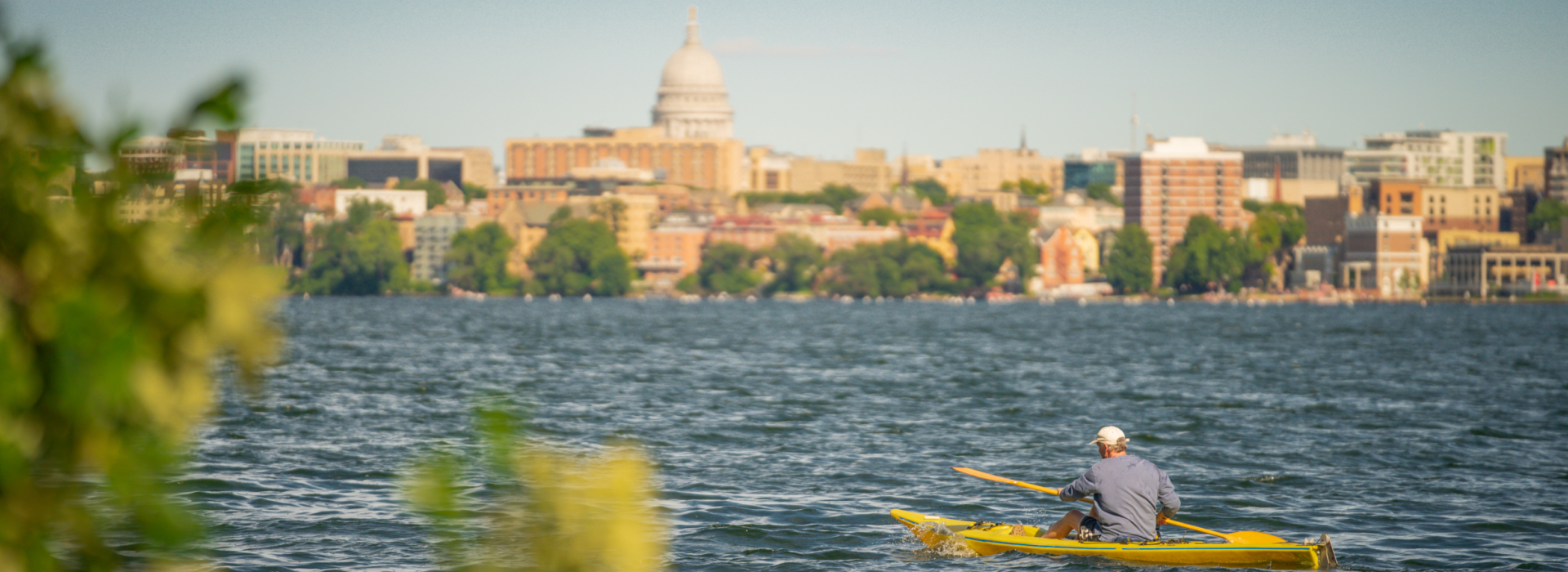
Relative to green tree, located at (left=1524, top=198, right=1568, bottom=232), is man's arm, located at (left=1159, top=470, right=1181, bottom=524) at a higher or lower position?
lower

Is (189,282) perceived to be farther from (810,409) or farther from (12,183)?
(810,409)

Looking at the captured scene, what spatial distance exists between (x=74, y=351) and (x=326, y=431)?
23804 millimetres

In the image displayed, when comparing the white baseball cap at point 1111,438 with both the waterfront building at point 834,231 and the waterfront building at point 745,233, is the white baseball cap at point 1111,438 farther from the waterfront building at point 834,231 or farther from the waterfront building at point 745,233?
the waterfront building at point 834,231

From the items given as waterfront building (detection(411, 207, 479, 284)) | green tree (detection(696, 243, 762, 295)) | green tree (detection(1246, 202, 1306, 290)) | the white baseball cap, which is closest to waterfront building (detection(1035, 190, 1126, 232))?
green tree (detection(1246, 202, 1306, 290))

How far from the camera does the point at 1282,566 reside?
13.6 meters

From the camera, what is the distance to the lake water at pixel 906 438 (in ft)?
48.3

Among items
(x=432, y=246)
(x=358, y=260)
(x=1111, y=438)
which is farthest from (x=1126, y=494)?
(x=432, y=246)

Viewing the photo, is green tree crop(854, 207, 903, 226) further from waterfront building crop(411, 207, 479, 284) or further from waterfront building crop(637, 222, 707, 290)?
waterfront building crop(411, 207, 479, 284)

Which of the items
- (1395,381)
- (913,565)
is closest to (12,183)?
(913,565)

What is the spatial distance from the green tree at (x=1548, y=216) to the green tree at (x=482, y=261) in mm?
103175

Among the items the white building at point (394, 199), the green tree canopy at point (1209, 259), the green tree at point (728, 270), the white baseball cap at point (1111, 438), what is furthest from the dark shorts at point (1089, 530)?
the white building at point (394, 199)

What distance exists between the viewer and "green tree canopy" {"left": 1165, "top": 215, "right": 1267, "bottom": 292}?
159m

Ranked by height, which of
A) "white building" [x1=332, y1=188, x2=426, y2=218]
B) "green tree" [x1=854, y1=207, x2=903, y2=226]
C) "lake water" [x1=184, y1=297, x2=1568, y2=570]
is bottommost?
"lake water" [x1=184, y1=297, x2=1568, y2=570]

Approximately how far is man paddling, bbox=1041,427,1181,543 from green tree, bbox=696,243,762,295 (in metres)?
145
